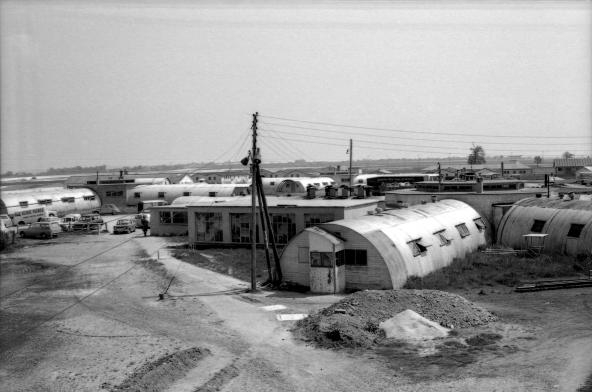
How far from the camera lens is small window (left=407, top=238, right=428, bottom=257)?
3293cm

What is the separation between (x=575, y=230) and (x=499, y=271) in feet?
22.4

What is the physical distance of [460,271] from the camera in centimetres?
3375

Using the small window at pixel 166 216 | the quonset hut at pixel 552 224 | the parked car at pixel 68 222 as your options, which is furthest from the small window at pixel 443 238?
the parked car at pixel 68 222

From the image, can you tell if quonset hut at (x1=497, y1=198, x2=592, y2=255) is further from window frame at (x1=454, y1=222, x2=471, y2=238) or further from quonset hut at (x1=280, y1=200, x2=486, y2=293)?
quonset hut at (x1=280, y1=200, x2=486, y2=293)

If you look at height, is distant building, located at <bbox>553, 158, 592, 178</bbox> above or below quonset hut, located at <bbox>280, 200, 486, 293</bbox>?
above

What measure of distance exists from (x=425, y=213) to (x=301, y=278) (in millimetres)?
10838

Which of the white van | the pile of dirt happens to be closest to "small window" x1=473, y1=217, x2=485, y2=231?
the pile of dirt

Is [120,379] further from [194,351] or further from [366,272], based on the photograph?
[366,272]

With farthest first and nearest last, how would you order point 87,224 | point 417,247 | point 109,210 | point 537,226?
point 109,210 → point 87,224 → point 537,226 → point 417,247

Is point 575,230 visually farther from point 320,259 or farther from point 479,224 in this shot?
point 320,259

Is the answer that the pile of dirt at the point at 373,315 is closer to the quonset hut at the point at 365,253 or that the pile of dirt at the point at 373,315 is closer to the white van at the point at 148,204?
the quonset hut at the point at 365,253

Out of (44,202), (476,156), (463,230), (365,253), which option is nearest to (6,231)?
(44,202)

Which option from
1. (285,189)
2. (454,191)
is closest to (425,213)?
(454,191)

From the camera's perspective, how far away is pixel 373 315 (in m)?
24.6
